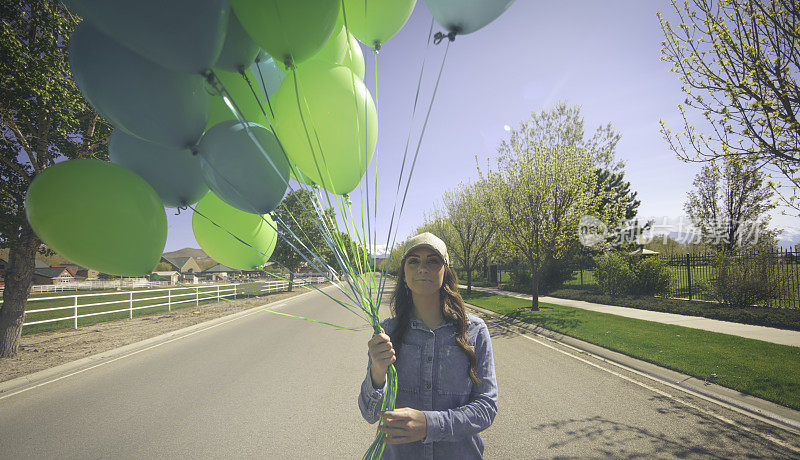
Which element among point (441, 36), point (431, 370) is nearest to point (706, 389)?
point (431, 370)

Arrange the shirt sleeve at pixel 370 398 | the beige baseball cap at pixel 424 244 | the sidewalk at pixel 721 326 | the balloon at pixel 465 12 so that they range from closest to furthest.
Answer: the shirt sleeve at pixel 370 398, the balloon at pixel 465 12, the beige baseball cap at pixel 424 244, the sidewalk at pixel 721 326

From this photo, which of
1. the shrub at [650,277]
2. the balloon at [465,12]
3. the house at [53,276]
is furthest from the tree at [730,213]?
the house at [53,276]

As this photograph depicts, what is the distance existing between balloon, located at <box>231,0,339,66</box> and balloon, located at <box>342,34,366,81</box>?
0.49 m

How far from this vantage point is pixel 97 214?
1286 millimetres

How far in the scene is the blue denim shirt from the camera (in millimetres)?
1282

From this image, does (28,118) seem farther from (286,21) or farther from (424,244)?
(424,244)

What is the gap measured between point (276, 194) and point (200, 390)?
4.50m

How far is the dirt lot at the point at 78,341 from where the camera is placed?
18.5 feet

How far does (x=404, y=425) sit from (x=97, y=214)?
5.03 feet

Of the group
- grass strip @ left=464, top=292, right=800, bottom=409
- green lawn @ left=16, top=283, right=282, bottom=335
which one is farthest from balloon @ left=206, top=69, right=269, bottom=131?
grass strip @ left=464, top=292, right=800, bottom=409

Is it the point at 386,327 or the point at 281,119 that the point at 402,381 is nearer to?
the point at 386,327

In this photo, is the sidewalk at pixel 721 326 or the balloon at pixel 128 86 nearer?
the balloon at pixel 128 86

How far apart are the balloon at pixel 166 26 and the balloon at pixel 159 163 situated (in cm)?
55

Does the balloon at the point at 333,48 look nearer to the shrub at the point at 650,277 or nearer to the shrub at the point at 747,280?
the shrub at the point at 747,280
